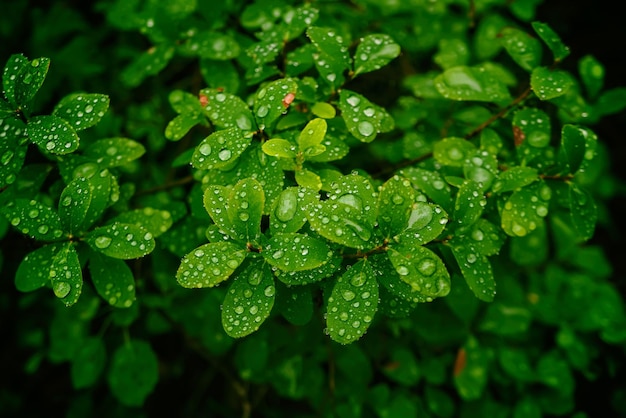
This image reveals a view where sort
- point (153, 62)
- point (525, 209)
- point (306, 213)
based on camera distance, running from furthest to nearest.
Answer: point (153, 62), point (525, 209), point (306, 213)

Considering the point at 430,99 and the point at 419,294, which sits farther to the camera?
the point at 430,99

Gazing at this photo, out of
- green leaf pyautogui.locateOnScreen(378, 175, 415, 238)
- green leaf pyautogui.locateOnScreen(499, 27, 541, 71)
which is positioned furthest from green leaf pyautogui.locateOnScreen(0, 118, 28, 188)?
green leaf pyautogui.locateOnScreen(499, 27, 541, 71)

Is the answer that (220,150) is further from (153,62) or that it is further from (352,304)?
(153,62)

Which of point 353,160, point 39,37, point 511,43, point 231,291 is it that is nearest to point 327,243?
point 231,291

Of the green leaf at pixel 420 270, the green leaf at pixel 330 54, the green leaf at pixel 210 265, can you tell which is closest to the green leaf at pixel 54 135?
the green leaf at pixel 210 265

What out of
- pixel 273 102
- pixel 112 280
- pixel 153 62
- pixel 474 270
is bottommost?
pixel 112 280

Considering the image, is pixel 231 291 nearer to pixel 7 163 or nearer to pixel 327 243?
pixel 327 243

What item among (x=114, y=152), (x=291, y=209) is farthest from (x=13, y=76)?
(x=291, y=209)

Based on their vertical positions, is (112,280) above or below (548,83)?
below

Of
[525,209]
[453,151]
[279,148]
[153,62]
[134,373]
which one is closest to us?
[279,148]
